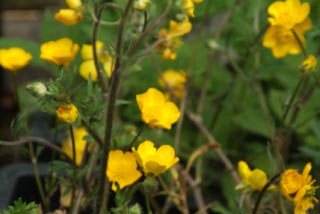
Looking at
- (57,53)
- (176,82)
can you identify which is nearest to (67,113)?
(57,53)

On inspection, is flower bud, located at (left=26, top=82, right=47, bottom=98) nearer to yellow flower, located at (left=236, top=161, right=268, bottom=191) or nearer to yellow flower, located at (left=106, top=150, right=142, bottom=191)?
yellow flower, located at (left=106, top=150, right=142, bottom=191)

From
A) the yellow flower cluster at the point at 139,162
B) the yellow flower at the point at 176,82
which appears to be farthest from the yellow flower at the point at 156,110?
the yellow flower at the point at 176,82

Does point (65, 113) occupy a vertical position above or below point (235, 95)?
above

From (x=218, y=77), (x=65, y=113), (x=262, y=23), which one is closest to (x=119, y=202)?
(x=65, y=113)

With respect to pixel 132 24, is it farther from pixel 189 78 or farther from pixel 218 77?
pixel 218 77

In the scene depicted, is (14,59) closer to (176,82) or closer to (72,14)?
(72,14)

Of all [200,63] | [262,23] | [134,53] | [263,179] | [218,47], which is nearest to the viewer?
[134,53]
